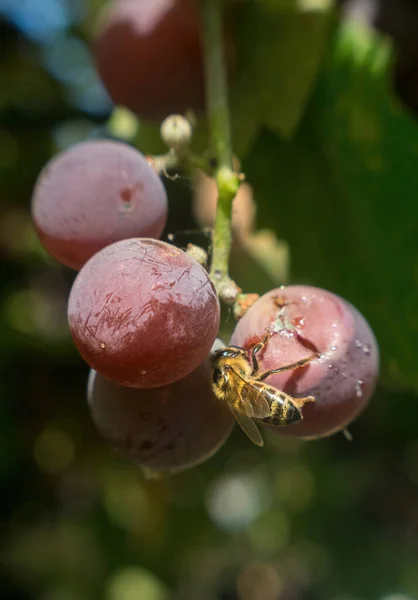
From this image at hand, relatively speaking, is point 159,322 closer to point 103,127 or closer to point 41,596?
point 103,127

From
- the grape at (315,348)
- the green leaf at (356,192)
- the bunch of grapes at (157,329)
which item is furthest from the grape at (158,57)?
the grape at (315,348)

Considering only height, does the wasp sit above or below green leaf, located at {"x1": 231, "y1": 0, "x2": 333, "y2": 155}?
below

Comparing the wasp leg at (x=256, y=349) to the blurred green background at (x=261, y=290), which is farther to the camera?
the blurred green background at (x=261, y=290)

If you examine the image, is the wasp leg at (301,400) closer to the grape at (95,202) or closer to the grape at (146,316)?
the grape at (146,316)

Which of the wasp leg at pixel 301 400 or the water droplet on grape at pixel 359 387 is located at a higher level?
the wasp leg at pixel 301 400

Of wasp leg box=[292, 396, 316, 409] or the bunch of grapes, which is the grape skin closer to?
the bunch of grapes

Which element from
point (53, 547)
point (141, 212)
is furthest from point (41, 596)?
point (141, 212)

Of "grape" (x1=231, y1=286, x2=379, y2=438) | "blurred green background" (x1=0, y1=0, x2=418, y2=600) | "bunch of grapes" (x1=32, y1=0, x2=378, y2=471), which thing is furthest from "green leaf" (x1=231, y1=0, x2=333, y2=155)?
"grape" (x1=231, y1=286, x2=379, y2=438)
